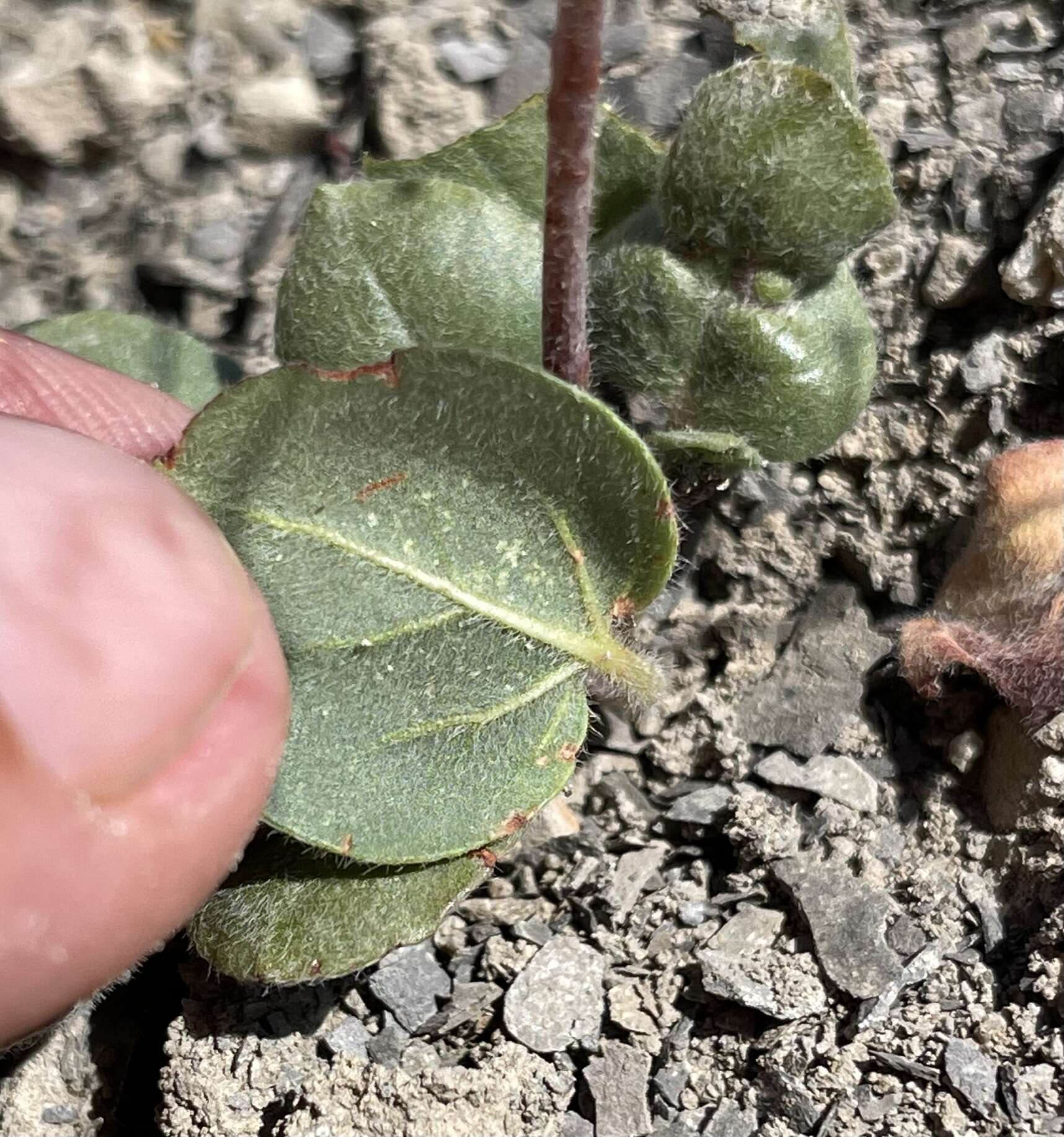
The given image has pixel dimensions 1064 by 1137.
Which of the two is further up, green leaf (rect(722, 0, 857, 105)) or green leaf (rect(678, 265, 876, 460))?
green leaf (rect(722, 0, 857, 105))

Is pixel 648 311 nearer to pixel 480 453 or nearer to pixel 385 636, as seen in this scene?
pixel 480 453

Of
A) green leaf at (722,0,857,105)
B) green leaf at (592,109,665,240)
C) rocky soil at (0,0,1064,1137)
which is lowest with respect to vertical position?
rocky soil at (0,0,1064,1137)

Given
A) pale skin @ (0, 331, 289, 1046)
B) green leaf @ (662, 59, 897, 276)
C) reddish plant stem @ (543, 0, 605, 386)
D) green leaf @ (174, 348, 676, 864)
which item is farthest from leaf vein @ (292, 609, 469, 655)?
green leaf @ (662, 59, 897, 276)

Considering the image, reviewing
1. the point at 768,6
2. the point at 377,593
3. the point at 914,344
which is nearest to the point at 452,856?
the point at 377,593

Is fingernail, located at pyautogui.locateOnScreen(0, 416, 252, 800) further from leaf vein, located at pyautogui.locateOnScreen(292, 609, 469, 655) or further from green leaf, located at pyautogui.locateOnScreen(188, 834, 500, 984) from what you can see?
green leaf, located at pyautogui.locateOnScreen(188, 834, 500, 984)

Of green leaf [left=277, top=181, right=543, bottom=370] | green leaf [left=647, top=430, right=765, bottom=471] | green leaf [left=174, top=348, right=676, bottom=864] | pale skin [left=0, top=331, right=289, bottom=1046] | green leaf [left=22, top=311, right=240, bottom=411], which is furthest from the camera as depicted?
green leaf [left=22, top=311, right=240, bottom=411]

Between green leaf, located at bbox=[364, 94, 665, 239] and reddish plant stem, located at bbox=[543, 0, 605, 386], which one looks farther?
green leaf, located at bbox=[364, 94, 665, 239]

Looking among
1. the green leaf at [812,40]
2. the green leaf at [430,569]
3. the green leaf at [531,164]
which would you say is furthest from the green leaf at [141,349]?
the green leaf at [812,40]
